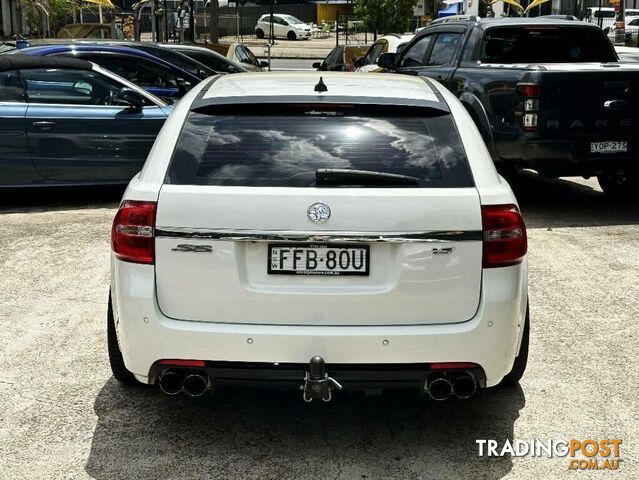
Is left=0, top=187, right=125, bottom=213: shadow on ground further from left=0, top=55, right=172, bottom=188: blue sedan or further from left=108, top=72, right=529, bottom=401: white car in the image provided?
left=108, top=72, right=529, bottom=401: white car

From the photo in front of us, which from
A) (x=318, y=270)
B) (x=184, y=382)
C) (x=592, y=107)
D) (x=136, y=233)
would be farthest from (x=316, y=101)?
(x=592, y=107)

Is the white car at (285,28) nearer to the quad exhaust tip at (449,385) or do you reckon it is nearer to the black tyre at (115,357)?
the black tyre at (115,357)

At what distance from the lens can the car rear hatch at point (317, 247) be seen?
12.4 ft

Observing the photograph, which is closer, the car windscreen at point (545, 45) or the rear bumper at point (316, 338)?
the rear bumper at point (316, 338)

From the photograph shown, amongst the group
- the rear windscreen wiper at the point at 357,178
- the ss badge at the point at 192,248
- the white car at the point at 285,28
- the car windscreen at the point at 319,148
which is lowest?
the white car at the point at 285,28

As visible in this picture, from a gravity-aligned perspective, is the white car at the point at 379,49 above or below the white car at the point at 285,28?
above

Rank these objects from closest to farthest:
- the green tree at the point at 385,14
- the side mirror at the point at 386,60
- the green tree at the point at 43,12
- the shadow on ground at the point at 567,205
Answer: the shadow on ground at the point at 567,205 → the side mirror at the point at 386,60 → the green tree at the point at 43,12 → the green tree at the point at 385,14

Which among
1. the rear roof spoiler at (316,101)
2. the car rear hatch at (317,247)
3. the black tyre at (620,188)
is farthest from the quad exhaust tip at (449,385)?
the black tyre at (620,188)

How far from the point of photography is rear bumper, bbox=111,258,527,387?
3787mm

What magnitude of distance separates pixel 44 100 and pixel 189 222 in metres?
6.37

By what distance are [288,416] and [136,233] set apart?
125 centimetres

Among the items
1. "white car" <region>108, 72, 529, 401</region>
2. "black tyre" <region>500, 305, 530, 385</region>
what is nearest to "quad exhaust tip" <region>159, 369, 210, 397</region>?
"white car" <region>108, 72, 529, 401</region>

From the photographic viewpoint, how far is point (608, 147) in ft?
30.2

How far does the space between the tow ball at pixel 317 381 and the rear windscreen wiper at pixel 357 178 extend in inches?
28.5
